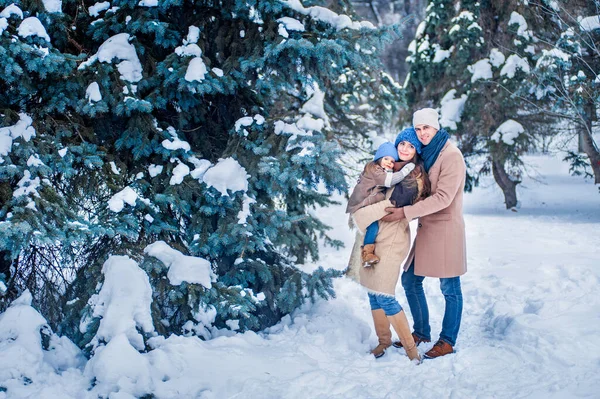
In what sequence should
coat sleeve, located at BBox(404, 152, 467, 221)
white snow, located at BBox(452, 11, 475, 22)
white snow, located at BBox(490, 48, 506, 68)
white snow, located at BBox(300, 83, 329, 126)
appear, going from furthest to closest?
white snow, located at BBox(452, 11, 475, 22)
white snow, located at BBox(490, 48, 506, 68)
white snow, located at BBox(300, 83, 329, 126)
coat sleeve, located at BBox(404, 152, 467, 221)

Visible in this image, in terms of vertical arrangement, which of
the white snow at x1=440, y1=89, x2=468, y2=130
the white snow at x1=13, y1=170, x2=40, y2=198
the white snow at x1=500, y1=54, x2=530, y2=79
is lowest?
the white snow at x1=13, y1=170, x2=40, y2=198

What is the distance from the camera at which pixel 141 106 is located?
4.73m

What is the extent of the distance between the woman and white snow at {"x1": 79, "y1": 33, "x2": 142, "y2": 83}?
238 cm

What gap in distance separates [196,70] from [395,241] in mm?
2261

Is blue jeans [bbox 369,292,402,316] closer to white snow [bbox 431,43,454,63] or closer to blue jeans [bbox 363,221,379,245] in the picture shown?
blue jeans [bbox 363,221,379,245]

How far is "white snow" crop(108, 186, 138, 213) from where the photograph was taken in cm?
440

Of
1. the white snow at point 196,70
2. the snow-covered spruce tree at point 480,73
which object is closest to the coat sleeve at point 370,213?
the white snow at point 196,70

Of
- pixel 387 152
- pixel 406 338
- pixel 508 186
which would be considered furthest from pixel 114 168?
pixel 508 186

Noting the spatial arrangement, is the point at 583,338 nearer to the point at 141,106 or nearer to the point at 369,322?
the point at 369,322

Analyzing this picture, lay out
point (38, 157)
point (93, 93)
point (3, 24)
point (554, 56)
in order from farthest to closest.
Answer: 1. point (554, 56)
2. point (93, 93)
3. point (38, 157)
4. point (3, 24)

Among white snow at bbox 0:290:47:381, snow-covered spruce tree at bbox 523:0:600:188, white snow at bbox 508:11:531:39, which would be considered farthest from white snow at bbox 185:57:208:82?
white snow at bbox 508:11:531:39

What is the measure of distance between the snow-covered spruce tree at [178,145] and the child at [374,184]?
39cm

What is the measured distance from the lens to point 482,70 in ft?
39.9

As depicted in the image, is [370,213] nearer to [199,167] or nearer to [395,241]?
[395,241]
